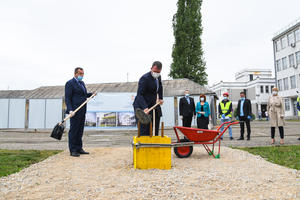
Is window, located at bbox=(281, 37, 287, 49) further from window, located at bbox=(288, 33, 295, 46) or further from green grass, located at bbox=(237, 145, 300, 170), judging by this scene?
green grass, located at bbox=(237, 145, 300, 170)

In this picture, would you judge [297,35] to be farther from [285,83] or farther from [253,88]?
[253,88]

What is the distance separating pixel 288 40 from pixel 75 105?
4293 centimetres

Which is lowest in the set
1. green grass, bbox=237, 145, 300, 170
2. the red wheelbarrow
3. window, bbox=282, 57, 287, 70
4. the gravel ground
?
green grass, bbox=237, 145, 300, 170

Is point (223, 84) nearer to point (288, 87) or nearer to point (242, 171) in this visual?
point (288, 87)

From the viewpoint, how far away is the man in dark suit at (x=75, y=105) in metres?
4.84

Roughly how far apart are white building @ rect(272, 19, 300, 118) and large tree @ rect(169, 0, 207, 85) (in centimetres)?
1784

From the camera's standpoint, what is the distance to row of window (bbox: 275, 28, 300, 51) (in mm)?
36234

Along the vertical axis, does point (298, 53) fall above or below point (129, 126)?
above

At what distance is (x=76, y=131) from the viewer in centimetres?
491

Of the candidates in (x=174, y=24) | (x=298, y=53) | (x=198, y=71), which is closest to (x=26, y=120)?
(x=198, y=71)

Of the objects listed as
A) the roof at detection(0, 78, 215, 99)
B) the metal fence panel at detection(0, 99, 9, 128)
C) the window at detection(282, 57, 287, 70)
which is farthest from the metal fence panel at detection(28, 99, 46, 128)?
the window at detection(282, 57, 287, 70)

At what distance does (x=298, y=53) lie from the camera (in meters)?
35.8

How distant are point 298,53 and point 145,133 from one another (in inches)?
1585

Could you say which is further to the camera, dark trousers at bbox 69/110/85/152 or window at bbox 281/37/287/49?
window at bbox 281/37/287/49
